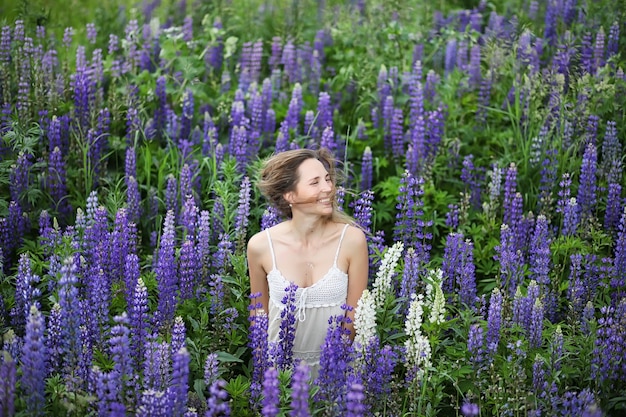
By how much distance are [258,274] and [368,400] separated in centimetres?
100

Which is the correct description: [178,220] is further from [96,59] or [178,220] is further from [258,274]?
[96,59]

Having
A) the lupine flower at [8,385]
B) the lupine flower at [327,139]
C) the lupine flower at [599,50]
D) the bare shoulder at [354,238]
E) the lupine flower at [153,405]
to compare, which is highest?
the lupine flower at [599,50]

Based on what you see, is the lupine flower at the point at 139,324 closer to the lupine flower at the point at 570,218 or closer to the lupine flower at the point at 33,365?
the lupine flower at the point at 33,365

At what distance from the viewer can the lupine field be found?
139 inches

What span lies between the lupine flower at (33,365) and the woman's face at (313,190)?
1.49 meters

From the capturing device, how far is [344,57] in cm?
730

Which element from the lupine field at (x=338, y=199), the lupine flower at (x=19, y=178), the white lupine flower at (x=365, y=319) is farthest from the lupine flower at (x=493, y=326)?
the lupine flower at (x=19, y=178)

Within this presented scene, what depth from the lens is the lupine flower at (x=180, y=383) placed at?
A: 300 centimetres

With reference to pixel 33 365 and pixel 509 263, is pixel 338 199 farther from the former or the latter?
pixel 33 365

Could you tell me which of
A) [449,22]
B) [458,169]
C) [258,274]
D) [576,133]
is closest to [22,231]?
[258,274]

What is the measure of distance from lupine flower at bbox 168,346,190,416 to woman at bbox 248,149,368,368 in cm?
98

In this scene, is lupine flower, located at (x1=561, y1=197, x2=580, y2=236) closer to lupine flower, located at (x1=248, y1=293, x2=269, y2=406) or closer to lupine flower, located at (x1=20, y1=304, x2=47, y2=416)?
lupine flower, located at (x1=248, y1=293, x2=269, y2=406)

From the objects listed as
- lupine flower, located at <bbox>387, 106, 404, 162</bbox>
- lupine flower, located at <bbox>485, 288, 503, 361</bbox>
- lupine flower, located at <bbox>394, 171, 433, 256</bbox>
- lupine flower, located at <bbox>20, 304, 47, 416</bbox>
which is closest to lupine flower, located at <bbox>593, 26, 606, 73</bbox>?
lupine flower, located at <bbox>387, 106, 404, 162</bbox>

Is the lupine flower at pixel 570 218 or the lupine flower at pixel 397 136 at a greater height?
the lupine flower at pixel 397 136
